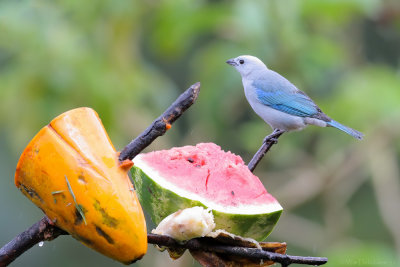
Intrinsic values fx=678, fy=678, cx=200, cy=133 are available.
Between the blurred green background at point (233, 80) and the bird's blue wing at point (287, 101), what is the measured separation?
0.52 meters

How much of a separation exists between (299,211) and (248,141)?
11.1 ft

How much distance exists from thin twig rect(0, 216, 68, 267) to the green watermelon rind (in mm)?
326

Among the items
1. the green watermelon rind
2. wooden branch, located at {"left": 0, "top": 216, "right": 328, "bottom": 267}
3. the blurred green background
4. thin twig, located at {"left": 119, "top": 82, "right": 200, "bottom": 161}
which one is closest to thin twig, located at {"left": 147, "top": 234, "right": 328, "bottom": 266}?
wooden branch, located at {"left": 0, "top": 216, "right": 328, "bottom": 267}

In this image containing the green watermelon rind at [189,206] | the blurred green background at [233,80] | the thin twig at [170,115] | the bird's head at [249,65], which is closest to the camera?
the thin twig at [170,115]

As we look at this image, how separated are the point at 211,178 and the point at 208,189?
67mm

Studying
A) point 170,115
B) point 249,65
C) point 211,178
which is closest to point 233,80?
point 249,65

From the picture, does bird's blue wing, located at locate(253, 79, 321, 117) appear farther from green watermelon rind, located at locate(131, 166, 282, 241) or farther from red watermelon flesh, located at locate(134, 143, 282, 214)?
green watermelon rind, located at locate(131, 166, 282, 241)

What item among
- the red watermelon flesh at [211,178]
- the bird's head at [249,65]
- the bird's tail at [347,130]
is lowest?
the bird's tail at [347,130]

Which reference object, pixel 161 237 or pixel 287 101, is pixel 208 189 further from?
pixel 287 101

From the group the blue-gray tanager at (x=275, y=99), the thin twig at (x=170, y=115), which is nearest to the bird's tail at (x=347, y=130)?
the blue-gray tanager at (x=275, y=99)

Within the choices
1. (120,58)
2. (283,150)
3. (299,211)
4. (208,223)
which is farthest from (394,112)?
(299,211)

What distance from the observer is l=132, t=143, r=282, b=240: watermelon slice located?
1648 millimetres

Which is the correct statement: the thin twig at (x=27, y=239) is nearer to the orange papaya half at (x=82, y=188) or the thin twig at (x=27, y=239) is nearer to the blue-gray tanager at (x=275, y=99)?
the orange papaya half at (x=82, y=188)

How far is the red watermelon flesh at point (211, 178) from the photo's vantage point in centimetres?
168
